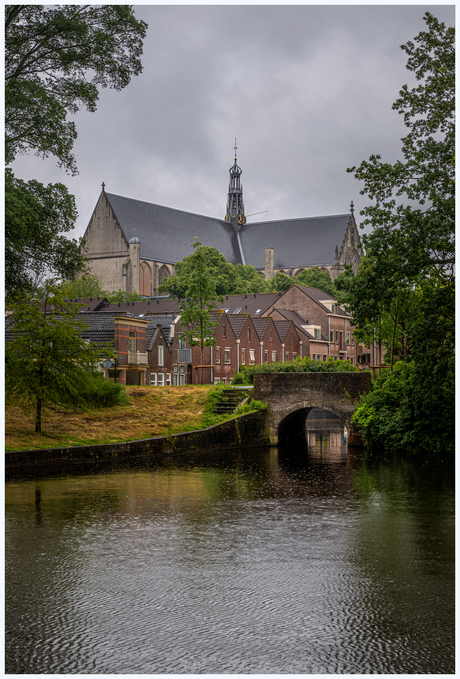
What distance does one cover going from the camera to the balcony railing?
4412 cm

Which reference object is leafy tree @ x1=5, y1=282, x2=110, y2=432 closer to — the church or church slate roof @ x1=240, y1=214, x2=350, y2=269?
the church

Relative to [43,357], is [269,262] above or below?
above

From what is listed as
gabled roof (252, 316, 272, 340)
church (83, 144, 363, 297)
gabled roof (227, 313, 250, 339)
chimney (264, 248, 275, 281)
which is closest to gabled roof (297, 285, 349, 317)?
gabled roof (252, 316, 272, 340)

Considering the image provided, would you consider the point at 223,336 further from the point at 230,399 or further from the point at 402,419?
the point at 402,419

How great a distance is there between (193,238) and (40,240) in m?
96.7

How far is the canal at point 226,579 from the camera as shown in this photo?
5979 millimetres

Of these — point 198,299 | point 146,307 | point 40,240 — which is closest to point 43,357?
point 40,240

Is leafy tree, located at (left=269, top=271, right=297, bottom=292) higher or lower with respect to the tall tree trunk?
higher

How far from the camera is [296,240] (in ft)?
397

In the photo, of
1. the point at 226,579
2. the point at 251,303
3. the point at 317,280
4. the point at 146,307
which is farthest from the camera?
the point at 317,280

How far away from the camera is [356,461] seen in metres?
24.7

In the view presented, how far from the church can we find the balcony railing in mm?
53861

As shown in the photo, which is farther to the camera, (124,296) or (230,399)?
(124,296)

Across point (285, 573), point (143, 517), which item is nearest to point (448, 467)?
point (143, 517)
